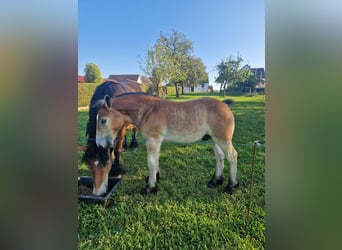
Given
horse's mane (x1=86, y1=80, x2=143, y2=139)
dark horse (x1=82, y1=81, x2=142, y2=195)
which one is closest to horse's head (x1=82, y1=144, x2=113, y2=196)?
dark horse (x1=82, y1=81, x2=142, y2=195)

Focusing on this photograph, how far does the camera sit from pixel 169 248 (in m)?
1.70

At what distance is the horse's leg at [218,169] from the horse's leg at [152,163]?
0.52 meters

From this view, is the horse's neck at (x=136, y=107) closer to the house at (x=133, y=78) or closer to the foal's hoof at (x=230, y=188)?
the house at (x=133, y=78)

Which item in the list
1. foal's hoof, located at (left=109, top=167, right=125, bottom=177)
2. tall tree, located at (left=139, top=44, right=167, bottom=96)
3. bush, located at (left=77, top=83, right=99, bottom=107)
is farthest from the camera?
foal's hoof, located at (left=109, top=167, right=125, bottom=177)

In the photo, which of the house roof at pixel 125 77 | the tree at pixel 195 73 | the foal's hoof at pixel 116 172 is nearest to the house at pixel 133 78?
the house roof at pixel 125 77

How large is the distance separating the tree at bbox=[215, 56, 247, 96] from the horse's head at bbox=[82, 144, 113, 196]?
4.01 feet

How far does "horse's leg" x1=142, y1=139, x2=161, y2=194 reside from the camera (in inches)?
73.2

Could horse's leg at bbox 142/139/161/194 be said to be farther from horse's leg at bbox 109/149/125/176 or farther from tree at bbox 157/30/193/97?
tree at bbox 157/30/193/97

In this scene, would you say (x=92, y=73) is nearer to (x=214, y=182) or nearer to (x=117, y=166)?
(x=117, y=166)

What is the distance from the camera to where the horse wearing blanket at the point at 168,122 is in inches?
72.0

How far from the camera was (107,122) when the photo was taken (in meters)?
1.84
